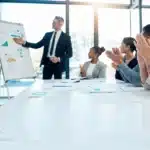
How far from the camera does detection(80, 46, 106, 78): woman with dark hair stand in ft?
12.8

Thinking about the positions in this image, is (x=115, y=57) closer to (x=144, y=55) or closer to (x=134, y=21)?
(x=144, y=55)

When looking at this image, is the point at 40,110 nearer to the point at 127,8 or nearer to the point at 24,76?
the point at 24,76

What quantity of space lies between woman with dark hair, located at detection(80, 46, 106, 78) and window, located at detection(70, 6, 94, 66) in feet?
6.07

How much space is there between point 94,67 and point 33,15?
247 centimetres

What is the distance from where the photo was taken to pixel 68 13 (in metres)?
5.73

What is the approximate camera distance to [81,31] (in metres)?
5.96

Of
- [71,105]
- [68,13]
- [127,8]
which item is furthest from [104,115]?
[127,8]

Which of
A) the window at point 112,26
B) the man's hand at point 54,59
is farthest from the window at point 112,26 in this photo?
the man's hand at point 54,59

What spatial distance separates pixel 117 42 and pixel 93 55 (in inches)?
84.8

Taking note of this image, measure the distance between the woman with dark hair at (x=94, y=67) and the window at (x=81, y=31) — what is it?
185cm

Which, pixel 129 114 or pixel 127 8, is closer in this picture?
pixel 129 114

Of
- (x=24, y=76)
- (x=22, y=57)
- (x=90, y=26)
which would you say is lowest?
(x=24, y=76)

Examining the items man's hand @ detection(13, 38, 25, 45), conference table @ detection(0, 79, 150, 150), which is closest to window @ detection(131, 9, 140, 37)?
man's hand @ detection(13, 38, 25, 45)

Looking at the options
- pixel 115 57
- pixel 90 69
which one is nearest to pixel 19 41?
pixel 90 69
